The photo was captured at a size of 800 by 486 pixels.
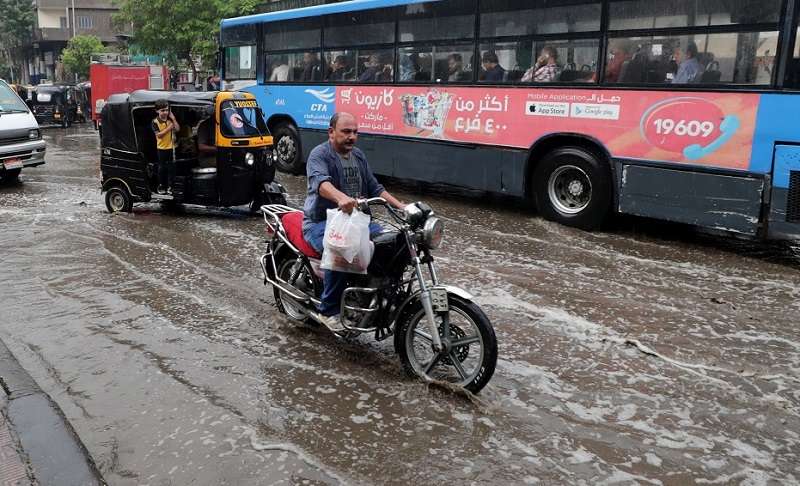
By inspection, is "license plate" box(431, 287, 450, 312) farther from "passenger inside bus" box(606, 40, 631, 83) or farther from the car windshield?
the car windshield

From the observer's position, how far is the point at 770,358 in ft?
15.7

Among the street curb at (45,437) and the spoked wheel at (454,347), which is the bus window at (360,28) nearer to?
the spoked wheel at (454,347)

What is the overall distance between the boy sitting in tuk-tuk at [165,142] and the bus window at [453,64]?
380cm

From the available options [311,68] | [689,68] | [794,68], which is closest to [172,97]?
[311,68]

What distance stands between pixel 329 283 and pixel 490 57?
6.13 m

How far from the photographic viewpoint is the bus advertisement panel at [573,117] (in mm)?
7645

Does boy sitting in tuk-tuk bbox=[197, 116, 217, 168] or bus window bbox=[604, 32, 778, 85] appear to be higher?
bus window bbox=[604, 32, 778, 85]

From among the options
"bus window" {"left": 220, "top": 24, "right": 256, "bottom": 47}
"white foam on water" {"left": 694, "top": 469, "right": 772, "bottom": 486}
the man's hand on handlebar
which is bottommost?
"white foam on water" {"left": 694, "top": 469, "right": 772, "bottom": 486}

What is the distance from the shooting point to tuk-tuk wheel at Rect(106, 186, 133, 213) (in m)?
9.91

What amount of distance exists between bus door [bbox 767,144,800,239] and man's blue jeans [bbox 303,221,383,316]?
476cm

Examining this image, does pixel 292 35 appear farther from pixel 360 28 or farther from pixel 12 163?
pixel 12 163

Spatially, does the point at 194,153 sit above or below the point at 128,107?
below

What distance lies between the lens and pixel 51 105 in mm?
26797

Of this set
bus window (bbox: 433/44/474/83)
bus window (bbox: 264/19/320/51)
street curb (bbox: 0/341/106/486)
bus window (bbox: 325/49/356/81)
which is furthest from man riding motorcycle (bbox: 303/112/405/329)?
bus window (bbox: 264/19/320/51)
